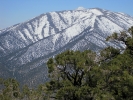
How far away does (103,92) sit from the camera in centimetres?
2445

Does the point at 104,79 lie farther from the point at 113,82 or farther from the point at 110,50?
the point at 110,50

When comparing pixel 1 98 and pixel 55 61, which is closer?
pixel 55 61

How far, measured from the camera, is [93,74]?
87.3 feet

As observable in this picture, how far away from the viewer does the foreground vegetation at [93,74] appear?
23188 millimetres

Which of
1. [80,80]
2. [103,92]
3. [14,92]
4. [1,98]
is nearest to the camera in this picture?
[103,92]

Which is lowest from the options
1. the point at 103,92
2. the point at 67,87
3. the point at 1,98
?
the point at 103,92

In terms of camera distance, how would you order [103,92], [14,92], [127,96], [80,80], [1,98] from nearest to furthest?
[127,96] → [103,92] → [80,80] → [1,98] → [14,92]

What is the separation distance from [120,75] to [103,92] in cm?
252

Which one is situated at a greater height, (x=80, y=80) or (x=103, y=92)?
(x=80, y=80)

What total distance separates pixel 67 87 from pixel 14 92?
64419mm

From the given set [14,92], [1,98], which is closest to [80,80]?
[1,98]

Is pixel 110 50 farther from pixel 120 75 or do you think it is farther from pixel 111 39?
pixel 120 75

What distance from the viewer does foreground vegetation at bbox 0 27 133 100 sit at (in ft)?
76.1

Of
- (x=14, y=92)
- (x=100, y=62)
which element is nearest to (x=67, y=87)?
(x=100, y=62)
